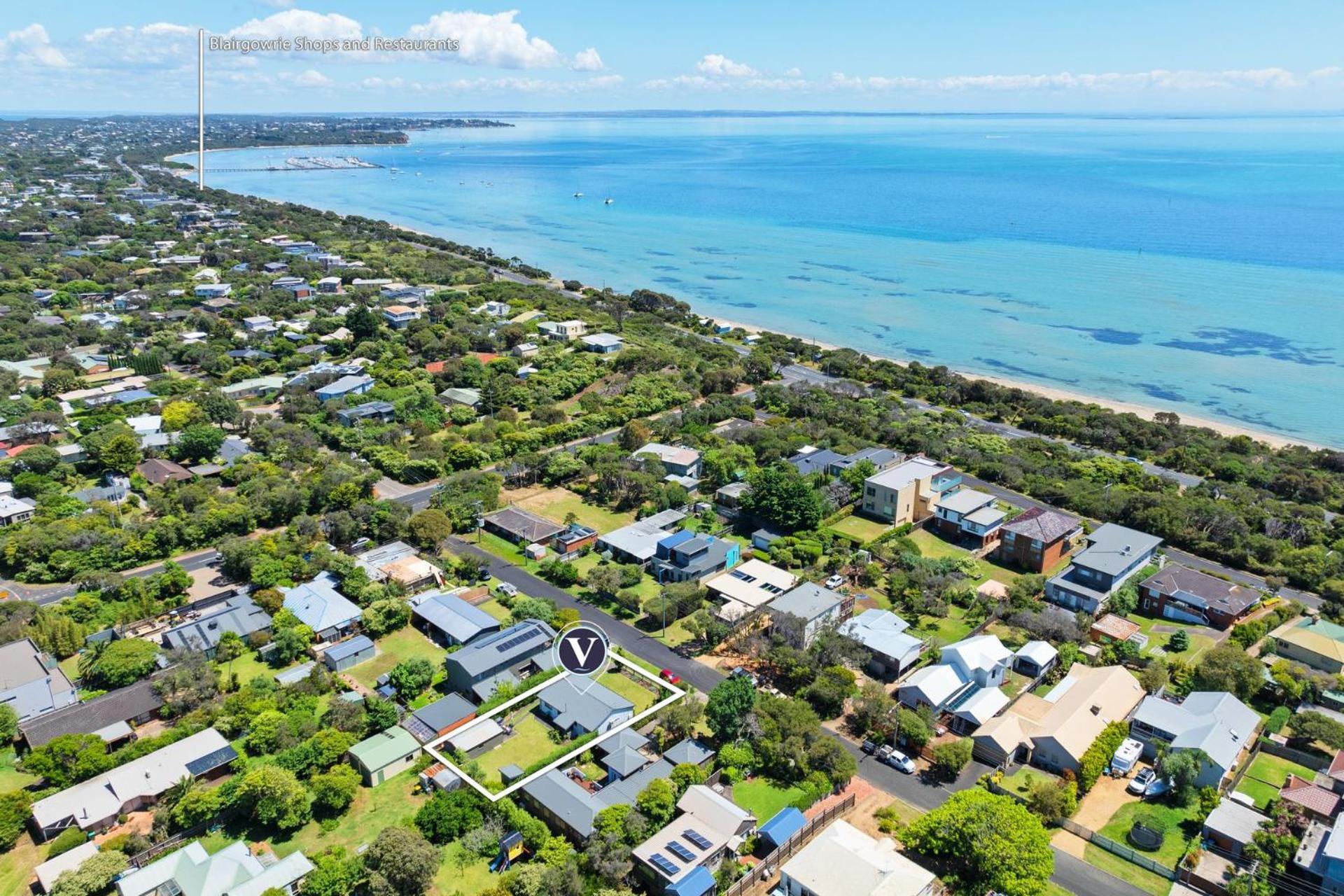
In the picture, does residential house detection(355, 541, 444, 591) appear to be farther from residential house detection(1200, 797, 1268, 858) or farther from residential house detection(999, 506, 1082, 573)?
residential house detection(1200, 797, 1268, 858)

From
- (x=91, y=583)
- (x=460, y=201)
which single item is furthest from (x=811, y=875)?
(x=460, y=201)

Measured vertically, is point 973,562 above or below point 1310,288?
below

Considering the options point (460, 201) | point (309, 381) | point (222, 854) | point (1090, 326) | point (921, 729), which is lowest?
point (222, 854)

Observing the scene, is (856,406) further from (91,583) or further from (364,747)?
(91,583)

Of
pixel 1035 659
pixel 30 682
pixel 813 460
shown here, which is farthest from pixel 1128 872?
pixel 30 682

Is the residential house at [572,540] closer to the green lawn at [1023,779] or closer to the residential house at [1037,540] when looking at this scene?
the residential house at [1037,540]

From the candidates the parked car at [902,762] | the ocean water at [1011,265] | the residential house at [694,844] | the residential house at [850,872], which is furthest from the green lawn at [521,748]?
the ocean water at [1011,265]

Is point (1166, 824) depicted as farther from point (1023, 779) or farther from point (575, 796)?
point (575, 796)
